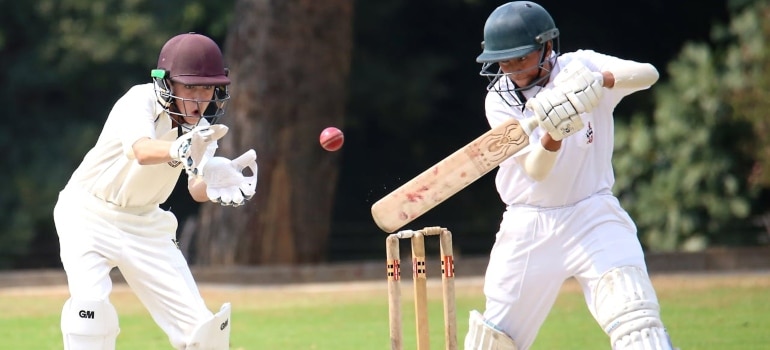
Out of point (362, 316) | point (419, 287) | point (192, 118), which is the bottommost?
point (362, 316)

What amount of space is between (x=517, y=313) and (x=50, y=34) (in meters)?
11.2

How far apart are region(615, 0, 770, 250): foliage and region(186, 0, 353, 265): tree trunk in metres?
2.87

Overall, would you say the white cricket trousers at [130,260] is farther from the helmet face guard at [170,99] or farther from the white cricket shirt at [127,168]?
the helmet face guard at [170,99]

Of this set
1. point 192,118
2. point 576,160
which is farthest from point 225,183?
point 576,160

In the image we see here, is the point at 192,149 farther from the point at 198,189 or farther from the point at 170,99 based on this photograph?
the point at 198,189

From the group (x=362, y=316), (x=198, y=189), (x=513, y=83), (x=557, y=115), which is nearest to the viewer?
(x=557, y=115)

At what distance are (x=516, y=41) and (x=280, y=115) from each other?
270 inches

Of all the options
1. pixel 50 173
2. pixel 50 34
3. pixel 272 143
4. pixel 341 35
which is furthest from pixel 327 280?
pixel 50 34

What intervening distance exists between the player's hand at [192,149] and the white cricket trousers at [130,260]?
19.2 inches

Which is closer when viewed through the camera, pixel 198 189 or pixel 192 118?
pixel 192 118

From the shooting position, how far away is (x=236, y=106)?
10828mm

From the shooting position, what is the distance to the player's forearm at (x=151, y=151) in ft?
13.1

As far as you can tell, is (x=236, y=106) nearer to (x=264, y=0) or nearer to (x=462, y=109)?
(x=264, y=0)

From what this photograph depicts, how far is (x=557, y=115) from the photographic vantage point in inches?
148
